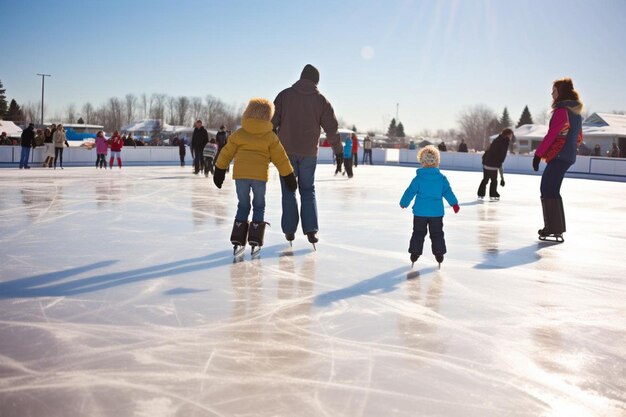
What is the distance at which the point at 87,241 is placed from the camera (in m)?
6.06

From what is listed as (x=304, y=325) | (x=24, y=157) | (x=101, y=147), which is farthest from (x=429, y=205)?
(x=101, y=147)

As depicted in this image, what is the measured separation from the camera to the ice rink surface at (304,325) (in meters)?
2.44

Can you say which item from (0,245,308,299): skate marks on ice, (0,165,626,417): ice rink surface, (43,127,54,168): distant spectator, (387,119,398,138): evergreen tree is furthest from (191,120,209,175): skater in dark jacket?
(387,119,398,138): evergreen tree

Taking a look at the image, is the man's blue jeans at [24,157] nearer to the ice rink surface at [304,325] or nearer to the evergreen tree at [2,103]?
the ice rink surface at [304,325]

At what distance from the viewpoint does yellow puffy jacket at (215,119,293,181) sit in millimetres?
5238

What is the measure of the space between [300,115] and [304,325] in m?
2.82

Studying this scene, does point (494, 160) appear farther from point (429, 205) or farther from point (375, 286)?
point (375, 286)

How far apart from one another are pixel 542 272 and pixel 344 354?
2.79 meters

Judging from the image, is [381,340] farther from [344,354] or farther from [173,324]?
[173,324]

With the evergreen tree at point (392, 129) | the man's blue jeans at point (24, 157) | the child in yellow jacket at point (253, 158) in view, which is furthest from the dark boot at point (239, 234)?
the evergreen tree at point (392, 129)

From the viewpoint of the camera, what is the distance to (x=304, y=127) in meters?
5.80

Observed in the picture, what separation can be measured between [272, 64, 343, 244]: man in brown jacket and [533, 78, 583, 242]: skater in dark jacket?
2601 mm

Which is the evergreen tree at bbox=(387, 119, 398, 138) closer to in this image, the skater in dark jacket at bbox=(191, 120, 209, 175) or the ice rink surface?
the skater in dark jacket at bbox=(191, 120, 209, 175)

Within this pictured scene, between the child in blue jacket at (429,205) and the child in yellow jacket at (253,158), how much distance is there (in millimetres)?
1064
